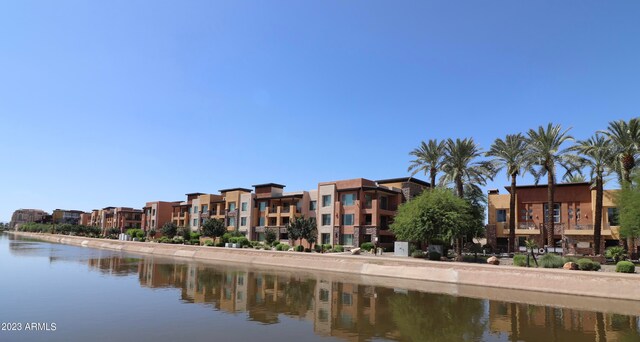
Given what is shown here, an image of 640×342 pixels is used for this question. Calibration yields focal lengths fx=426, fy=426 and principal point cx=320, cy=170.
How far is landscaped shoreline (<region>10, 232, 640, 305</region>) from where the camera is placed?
29.0 meters

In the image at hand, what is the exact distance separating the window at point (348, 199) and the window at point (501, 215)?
20.7 meters

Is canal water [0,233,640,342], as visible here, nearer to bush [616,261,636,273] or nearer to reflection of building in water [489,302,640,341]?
reflection of building in water [489,302,640,341]

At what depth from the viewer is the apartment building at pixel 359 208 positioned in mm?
63312

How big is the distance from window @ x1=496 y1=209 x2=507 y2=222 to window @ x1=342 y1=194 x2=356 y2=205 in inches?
814

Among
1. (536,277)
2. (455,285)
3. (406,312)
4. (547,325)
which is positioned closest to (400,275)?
(455,285)

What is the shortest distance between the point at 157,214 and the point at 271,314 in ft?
339

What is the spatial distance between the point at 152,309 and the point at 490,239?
50.4 m

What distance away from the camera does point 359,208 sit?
209ft

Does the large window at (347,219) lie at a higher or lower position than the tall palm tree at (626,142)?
lower

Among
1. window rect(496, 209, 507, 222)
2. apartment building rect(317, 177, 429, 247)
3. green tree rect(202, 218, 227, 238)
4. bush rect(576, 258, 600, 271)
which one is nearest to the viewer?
bush rect(576, 258, 600, 271)

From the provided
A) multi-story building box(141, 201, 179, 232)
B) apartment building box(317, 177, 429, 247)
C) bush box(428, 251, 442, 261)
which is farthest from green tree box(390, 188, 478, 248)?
multi-story building box(141, 201, 179, 232)

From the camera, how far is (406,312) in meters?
23.4

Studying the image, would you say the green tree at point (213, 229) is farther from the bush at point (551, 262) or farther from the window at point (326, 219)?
the bush at point (551, 262)

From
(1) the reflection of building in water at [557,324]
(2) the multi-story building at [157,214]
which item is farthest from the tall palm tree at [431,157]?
(2) the multi-story building at [157,214]
